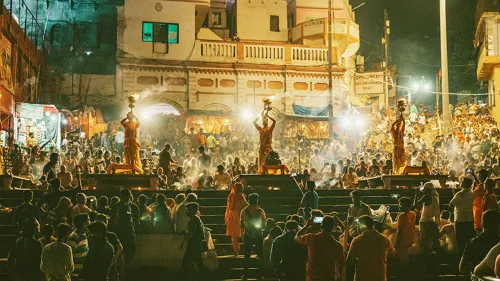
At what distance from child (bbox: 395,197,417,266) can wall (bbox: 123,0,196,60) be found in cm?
2590

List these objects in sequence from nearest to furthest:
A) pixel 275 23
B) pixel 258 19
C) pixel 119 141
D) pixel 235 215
→ pixel 235 215 → pixel 119 141 → pixel 258 19 → pixel 275 23

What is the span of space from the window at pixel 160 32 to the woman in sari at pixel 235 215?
24183mm

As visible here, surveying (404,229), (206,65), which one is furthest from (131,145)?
(206,65)

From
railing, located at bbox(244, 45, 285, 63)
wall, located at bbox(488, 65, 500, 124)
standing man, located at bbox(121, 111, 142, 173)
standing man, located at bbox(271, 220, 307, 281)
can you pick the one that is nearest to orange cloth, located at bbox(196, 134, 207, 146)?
railing, located at bbox(244, 45, 285, 63)

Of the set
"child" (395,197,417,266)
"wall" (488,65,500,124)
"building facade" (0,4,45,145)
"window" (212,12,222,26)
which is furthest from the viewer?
"window" (212,12,222,26)

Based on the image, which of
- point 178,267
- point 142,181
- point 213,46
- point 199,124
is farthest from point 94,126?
point 178,267

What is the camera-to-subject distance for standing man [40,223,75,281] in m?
9.38

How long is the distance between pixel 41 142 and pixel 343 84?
19.2 metres

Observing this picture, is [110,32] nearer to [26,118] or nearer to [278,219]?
[26,118]

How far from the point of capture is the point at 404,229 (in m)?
13.2

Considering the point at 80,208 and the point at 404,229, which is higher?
the point at 80,208

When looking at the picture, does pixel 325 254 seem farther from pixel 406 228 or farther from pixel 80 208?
pixel 80 208

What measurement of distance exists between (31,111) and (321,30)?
19534 millimetres

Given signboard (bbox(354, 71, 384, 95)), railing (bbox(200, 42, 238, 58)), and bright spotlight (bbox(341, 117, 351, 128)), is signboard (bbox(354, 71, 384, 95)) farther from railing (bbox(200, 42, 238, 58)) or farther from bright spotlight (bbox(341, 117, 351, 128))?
railing (bbox(200, 42, 238, 58))
